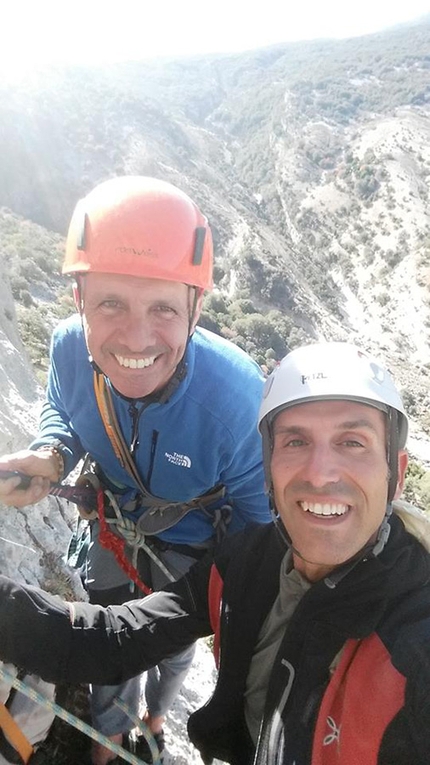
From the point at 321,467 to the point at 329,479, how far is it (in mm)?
53

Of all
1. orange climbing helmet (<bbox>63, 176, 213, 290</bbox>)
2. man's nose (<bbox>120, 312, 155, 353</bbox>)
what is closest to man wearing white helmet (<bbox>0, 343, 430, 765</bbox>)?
man's nose (<bbox>120, 312, 155, 353</bbox>)

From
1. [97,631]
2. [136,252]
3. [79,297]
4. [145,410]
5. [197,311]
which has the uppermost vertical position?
[136,252]

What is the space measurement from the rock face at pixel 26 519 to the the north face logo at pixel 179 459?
1.15 meters

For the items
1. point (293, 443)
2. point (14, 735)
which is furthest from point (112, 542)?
point (293, 443)

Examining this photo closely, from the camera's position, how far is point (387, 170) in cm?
8062

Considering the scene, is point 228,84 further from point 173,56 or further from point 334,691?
point 334,691

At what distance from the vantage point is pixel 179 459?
282 centimetres

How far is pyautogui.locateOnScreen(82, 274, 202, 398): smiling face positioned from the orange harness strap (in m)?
1.46

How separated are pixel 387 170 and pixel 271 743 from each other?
8890 centimetres

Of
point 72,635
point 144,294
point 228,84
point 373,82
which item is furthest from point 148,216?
point 228,84

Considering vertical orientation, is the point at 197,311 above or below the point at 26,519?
above

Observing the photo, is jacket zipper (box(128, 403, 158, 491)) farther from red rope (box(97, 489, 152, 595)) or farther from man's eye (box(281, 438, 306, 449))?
man's eye (box(281, 438, 306, 449))

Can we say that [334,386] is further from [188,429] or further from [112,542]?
[112,542]

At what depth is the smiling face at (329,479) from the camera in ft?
6.64
